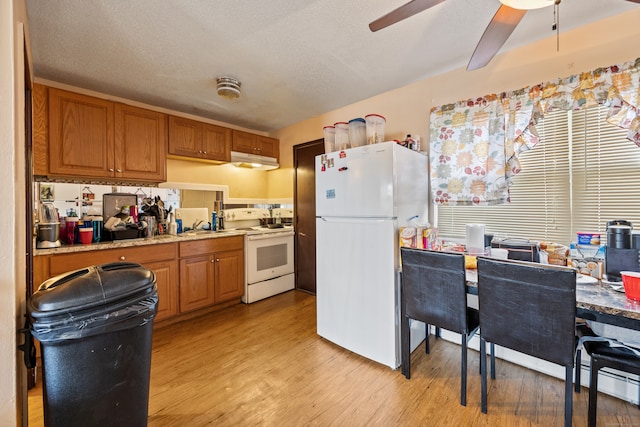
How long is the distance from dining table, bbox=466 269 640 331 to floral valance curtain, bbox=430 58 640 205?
862 millimetres

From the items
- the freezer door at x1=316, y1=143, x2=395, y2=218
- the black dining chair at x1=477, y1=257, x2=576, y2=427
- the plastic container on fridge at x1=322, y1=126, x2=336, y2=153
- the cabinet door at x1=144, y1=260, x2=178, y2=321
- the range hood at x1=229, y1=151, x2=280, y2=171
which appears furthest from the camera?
the range hood at x1=229, y1=151, x2=280, y2=171

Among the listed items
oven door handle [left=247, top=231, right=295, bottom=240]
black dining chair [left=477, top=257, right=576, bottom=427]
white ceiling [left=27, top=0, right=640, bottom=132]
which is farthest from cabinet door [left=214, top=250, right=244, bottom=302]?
black dining chair [left=477, top=257, right=576, bottom=427]

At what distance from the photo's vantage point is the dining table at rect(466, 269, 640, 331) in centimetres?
121

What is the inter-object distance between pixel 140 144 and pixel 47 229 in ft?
3.58

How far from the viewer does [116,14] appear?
1714 millimetres

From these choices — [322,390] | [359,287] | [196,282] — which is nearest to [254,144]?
[196,282]

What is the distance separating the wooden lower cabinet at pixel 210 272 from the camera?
2.84 m

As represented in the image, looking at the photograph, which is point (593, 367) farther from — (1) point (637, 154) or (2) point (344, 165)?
(2) point (344, 165)

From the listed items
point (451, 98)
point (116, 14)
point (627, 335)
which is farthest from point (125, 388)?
point (451, 98)

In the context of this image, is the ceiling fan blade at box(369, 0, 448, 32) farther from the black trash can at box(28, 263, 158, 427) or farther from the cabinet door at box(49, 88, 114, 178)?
the cabinet door at box(49, 88, 114, 178)

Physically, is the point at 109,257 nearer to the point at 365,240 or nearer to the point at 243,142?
the point at 243,142

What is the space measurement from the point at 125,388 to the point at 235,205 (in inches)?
112

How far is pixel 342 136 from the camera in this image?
2.39 metres

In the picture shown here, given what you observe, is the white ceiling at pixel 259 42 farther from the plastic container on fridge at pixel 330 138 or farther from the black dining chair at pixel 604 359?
the black dining chair at pixel 604 359
